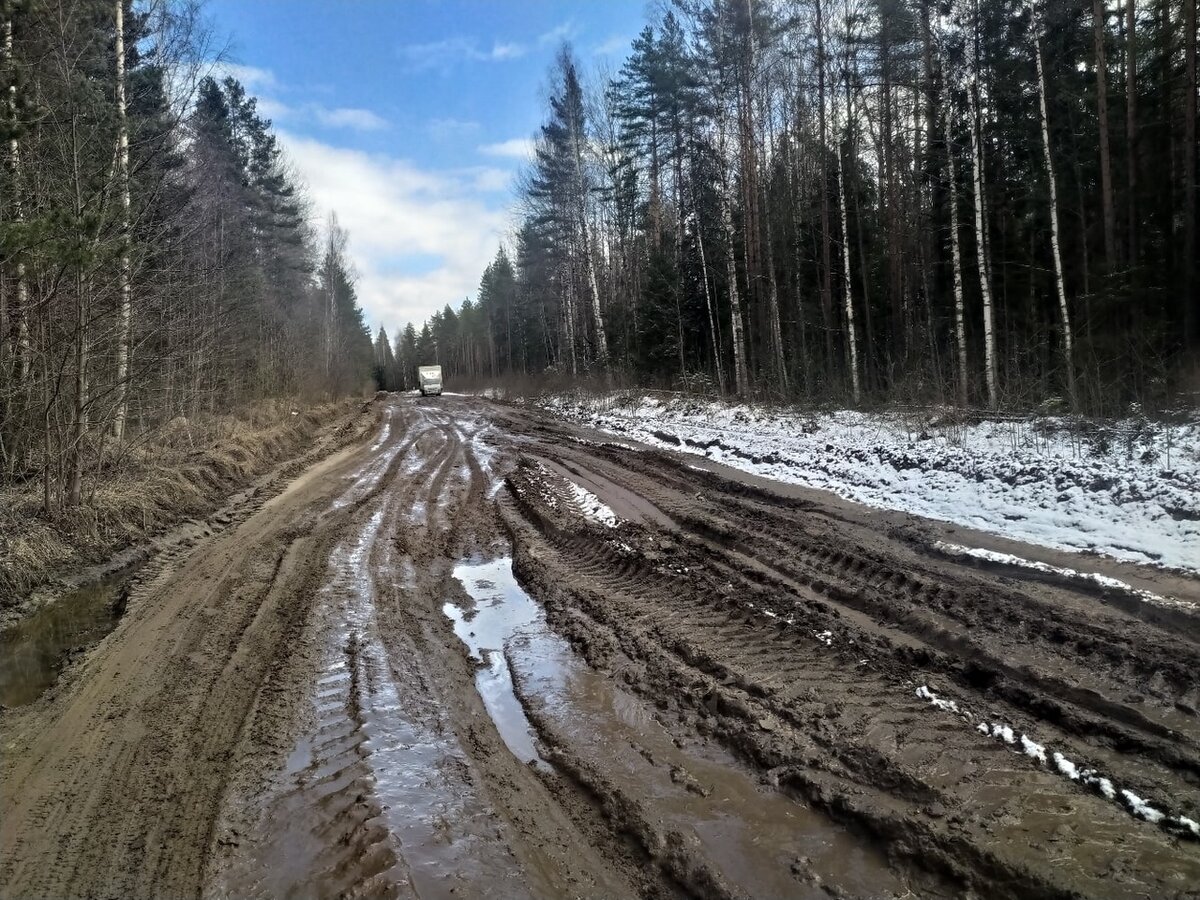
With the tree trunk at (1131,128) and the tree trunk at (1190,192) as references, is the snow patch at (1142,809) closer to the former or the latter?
the tree trunk at (1190,192)

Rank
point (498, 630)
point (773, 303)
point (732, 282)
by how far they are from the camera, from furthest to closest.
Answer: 1. point (732, 282)
2. point (773, 303)
3. point (498, 630)

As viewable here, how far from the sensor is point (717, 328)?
2784 cm

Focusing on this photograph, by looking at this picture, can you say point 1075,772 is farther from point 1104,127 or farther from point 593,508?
point 1104,127

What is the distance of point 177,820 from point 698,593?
4016mm

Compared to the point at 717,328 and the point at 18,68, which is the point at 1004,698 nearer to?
the point at 18,68

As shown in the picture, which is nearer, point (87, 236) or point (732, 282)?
point (87, 236)

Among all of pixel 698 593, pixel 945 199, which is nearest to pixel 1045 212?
pixel 945 199

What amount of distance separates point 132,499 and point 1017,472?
460 inches

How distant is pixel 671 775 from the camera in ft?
11.1

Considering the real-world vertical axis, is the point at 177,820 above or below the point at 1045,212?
below

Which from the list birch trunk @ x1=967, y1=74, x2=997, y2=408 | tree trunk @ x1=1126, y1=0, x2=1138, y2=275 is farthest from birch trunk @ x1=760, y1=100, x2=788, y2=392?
tree trunk @ x1=1126, y1=0, x2=1138, y2=275

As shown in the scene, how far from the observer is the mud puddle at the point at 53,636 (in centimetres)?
487

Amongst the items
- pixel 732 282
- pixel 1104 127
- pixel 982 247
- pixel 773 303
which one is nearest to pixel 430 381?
pixel 732 282

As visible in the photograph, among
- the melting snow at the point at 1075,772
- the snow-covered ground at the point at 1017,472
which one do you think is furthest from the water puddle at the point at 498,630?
the snow-covered ground at the point at 1017,472
